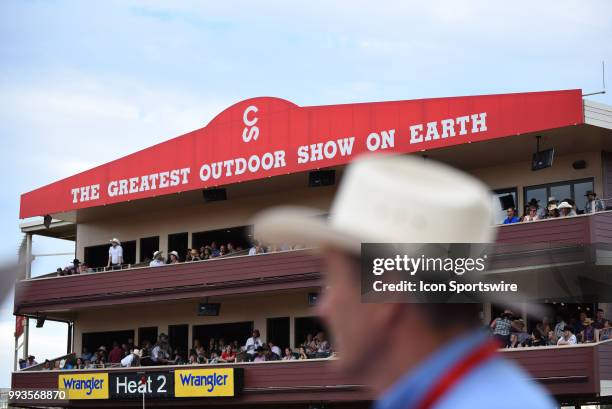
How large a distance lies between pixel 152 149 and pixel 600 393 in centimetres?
1621

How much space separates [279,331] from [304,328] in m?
1.19

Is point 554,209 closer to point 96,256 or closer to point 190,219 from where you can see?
point 190,219

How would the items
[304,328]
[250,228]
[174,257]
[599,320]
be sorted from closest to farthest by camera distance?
[599,320] → [304,328] → [174,257] → [250,228]

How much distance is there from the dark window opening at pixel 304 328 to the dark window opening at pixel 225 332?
1918 millimetres

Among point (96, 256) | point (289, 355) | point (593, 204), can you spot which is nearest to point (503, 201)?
point (593, 204)

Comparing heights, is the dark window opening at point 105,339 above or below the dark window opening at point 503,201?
below

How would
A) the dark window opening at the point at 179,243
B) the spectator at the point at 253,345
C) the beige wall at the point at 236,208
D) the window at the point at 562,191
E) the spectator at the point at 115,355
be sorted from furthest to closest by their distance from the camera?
the dark window opening at the point at 179,243
the spectator at the point at 115,355
the spectator at the point at 253,345
the beige wall at the point at 236,208
the window at the point at 562,191

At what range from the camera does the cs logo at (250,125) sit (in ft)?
101

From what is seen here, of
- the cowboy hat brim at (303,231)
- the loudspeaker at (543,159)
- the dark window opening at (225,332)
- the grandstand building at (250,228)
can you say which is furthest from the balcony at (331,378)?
the cowboy hat brim at (303,231)

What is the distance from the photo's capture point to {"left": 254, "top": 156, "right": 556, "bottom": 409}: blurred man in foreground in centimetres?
189

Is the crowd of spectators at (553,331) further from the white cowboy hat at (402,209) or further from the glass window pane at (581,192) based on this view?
the white cowboy hat at (402,209)

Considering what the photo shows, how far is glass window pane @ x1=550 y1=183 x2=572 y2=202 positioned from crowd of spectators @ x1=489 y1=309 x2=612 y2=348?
335 cm

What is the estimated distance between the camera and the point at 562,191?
27.0 m

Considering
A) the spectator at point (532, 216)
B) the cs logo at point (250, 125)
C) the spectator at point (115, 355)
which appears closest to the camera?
the spectator at point (532, 216)
